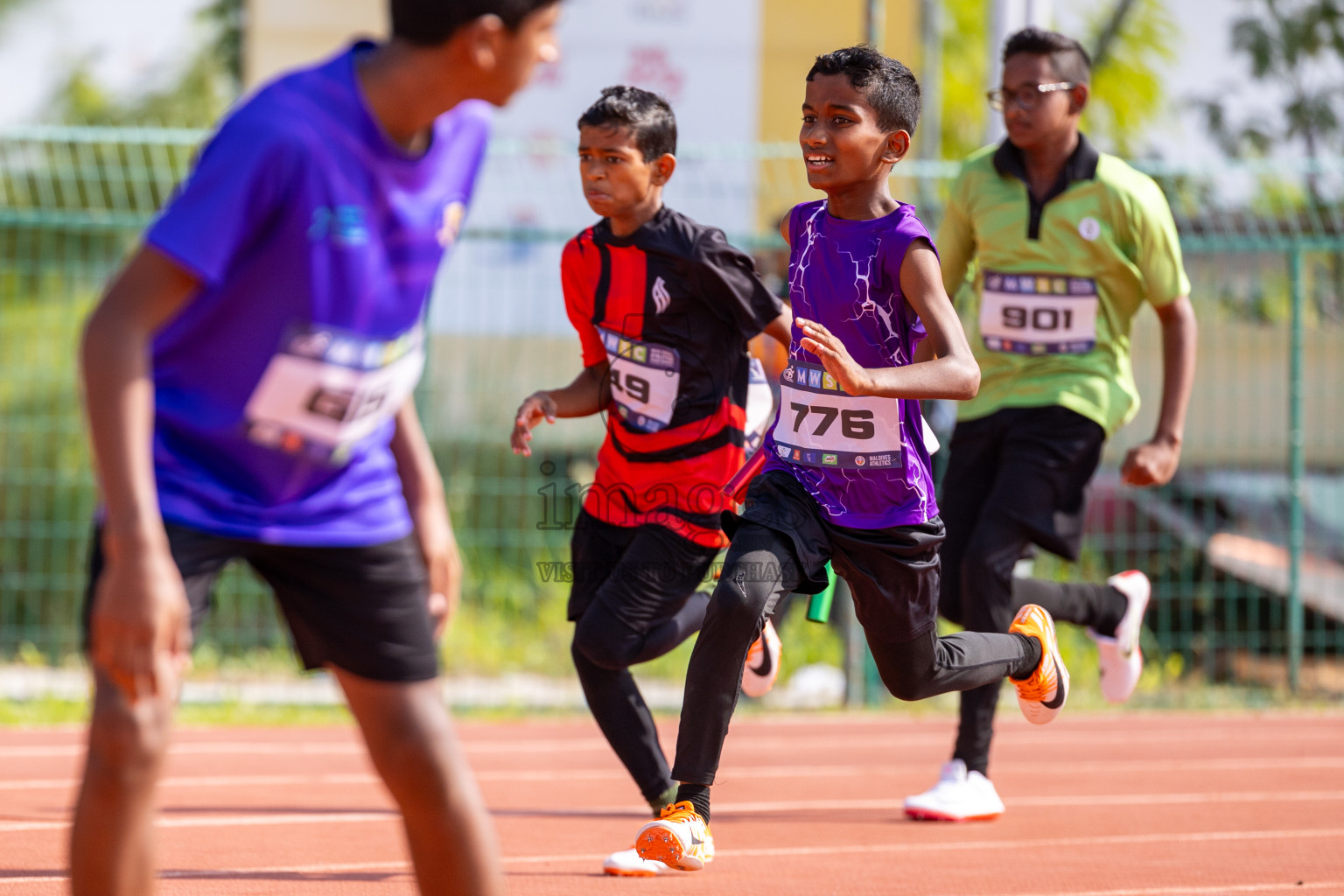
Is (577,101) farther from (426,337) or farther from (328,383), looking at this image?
(328,383)

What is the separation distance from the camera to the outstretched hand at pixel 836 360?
10.9 feet

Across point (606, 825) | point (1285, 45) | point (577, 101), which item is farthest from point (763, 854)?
point (1285, 45)

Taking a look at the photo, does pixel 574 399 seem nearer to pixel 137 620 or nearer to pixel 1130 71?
pixel 137 620

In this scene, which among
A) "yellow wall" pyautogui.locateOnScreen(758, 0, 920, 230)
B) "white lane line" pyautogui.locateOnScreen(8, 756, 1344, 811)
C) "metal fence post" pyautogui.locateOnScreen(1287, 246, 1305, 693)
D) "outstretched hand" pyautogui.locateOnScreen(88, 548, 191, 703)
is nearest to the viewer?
"outstretched hand" pyautogui.locateOnScreen(88, 548, 191, 703)

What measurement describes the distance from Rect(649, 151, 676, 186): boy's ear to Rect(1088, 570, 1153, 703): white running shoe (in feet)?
7.38

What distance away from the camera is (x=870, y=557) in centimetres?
392

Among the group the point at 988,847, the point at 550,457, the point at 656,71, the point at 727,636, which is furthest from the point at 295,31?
the point at 727,636

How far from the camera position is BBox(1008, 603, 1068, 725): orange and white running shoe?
179 inches

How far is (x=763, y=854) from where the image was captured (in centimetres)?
467

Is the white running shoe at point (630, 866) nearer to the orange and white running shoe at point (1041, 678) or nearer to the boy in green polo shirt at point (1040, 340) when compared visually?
the orange and white running shoe at point (1041, 678)

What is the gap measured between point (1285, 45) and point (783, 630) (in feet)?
35.0

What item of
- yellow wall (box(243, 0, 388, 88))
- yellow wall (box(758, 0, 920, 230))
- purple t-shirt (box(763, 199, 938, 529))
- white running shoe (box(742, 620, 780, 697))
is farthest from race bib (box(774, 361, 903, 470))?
yellow wall (box(243, 0, 388, 88))

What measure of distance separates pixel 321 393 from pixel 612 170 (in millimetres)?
2250

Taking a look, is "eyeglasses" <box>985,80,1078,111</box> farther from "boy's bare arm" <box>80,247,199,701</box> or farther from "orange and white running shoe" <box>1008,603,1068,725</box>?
"boy's bare arm" <box>80,247,199,701</box>
